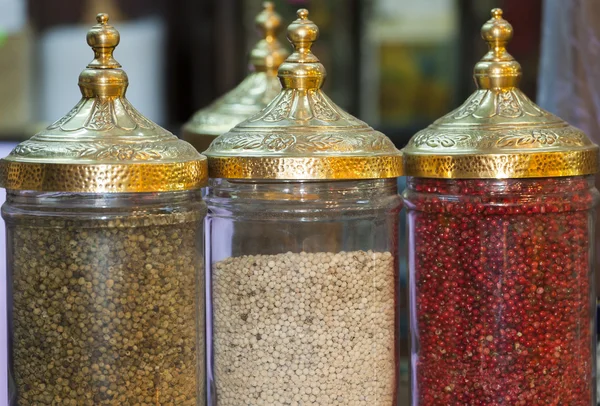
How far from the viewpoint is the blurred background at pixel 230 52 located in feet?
11.3

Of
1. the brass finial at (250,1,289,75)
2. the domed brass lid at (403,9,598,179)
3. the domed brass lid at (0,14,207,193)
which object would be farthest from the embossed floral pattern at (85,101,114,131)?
the brass finial at (250,1,289,75)

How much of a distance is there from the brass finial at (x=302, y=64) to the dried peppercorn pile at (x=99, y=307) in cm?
20

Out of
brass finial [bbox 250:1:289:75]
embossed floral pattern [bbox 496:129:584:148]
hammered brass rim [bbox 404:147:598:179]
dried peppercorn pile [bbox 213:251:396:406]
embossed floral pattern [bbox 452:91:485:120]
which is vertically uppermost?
brass finial [bbox 250:1:289:75]

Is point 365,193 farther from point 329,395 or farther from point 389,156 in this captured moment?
point 329,395

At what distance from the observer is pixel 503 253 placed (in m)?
1.09

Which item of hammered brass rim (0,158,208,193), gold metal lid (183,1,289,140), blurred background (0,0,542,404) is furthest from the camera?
blurred background (0,0,542,404)

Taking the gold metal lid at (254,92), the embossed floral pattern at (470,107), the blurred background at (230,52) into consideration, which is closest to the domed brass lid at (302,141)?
the embossed floral pattern at (470,107)

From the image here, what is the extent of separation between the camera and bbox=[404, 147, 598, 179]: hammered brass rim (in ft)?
3.54

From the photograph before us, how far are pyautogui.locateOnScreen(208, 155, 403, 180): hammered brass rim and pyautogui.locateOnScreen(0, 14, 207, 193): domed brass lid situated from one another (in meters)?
0.03

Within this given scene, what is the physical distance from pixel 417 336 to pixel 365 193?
0.19m

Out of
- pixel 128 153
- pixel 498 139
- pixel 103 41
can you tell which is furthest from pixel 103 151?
pixel 498 139

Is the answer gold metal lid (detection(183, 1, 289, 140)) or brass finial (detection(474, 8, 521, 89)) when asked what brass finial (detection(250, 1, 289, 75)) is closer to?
gold metal lid (detection(183, 1, 289, 140))

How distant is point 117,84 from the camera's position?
1.05 metres

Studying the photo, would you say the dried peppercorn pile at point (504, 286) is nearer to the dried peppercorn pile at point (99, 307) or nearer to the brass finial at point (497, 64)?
the brass finial at point (497, 64)
